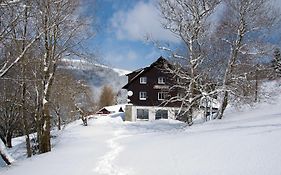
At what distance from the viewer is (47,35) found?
18.3 metres

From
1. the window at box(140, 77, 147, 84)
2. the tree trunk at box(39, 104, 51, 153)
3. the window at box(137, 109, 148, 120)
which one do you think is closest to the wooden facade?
the window at box(140, 77, 147, 84)

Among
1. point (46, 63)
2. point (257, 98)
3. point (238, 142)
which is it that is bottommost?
point (238, 142)

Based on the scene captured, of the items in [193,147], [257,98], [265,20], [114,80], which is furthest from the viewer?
[114,80]

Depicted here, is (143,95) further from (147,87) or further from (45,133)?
(45,133)

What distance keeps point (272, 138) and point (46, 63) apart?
40.0 ft

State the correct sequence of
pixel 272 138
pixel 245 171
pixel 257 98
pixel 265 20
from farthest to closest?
pixel 257 98
pixel 265 20
pixel 272 138
pixel 245 171

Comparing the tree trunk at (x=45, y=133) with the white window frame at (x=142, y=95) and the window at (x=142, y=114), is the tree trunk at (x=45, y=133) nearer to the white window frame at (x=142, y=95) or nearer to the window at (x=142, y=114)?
the window at (x=142, y=114)

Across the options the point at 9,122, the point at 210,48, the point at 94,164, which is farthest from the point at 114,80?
the point at 94,164

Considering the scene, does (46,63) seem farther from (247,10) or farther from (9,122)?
(9,122)

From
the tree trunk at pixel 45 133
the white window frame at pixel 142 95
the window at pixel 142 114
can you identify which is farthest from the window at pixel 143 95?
the tree trunk at pixel 45 133

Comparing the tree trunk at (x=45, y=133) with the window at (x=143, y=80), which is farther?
the window at (x=143, y=80)

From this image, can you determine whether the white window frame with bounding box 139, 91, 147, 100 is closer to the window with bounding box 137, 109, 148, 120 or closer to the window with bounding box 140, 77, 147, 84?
the window with bounding box 140, 77, 147, 84

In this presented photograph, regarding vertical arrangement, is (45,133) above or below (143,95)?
below

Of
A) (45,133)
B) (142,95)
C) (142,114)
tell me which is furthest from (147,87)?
(45,133)
